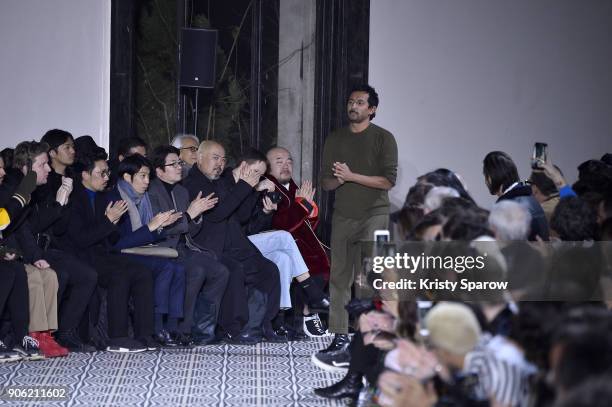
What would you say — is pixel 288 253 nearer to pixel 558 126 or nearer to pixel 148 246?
pixel 148 246

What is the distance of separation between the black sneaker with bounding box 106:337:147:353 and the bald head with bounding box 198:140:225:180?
1.30 metres

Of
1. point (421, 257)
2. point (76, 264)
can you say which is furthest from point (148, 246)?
point (421, 257)

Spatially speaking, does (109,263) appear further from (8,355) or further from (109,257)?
(8,355)

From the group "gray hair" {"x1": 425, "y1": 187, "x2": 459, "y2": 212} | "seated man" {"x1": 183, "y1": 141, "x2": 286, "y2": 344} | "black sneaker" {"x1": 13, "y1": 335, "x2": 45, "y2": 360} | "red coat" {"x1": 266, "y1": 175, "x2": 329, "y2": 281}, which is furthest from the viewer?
"red coat" {"x1": 266, "y1": 175, "x2": 329, "y2": 281}

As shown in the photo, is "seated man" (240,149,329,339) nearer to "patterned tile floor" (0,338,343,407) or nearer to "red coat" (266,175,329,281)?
"red coat" (266,175,329,281)

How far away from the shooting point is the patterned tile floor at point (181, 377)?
512 cm

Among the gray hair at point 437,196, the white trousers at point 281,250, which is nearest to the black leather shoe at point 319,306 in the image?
the white trousers at point 281,250

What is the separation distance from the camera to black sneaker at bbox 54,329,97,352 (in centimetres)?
618

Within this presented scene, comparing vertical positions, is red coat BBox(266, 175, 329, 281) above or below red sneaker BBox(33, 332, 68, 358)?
above

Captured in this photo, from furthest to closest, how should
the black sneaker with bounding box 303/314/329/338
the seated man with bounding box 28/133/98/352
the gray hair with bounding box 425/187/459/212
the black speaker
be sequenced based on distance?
the black speaker
the black sneaker with bounding box 303/314/329/338
the seated man with bounding box 28/133/98/352
the gray hair with bounding box 425/187/459/212

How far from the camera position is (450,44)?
8117mm

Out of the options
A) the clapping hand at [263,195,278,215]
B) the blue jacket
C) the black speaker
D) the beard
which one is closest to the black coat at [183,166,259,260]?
the clapping hand at [263,195,278,215]

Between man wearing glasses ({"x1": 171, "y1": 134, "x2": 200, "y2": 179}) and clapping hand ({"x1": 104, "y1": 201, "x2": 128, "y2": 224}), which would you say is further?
man wearing glasses ({"x1": 171, "y1": 134, "x2": 200, "y2": 179})

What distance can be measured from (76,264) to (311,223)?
1.86 metres
